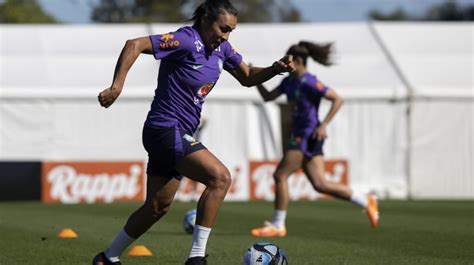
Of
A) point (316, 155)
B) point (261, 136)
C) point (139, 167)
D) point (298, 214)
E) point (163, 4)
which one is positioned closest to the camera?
point (316, 155)

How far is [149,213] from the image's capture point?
761cm

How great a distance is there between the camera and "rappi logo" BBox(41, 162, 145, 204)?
22641 millimetres

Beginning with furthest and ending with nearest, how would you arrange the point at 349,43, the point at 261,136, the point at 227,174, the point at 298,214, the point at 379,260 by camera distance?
the point at 349,43, the point at 261,136, the point at 298,214, the point at 379,260, the point at 227,174

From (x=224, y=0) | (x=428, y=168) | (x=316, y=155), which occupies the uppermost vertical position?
(x=224, y=0)

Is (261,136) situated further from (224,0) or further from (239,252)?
(224,0)

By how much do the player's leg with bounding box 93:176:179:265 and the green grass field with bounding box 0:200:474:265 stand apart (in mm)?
1027

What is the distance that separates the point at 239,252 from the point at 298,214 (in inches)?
283

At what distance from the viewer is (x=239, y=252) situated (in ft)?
32.0

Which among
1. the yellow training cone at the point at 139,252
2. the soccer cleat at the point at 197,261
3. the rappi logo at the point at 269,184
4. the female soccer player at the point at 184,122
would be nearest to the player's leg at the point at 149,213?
the female soccer player at the point at 184,122

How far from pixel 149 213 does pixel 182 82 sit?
100 centimetres

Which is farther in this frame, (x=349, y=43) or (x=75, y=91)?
(x=349, y=43)

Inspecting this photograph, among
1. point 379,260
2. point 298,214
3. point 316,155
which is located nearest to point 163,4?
point 298,214

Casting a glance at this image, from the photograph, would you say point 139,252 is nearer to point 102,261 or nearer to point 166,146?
point 102,261

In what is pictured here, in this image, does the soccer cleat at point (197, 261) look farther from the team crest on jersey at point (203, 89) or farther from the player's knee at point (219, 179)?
the team crest on jersey at point (203, 89)
